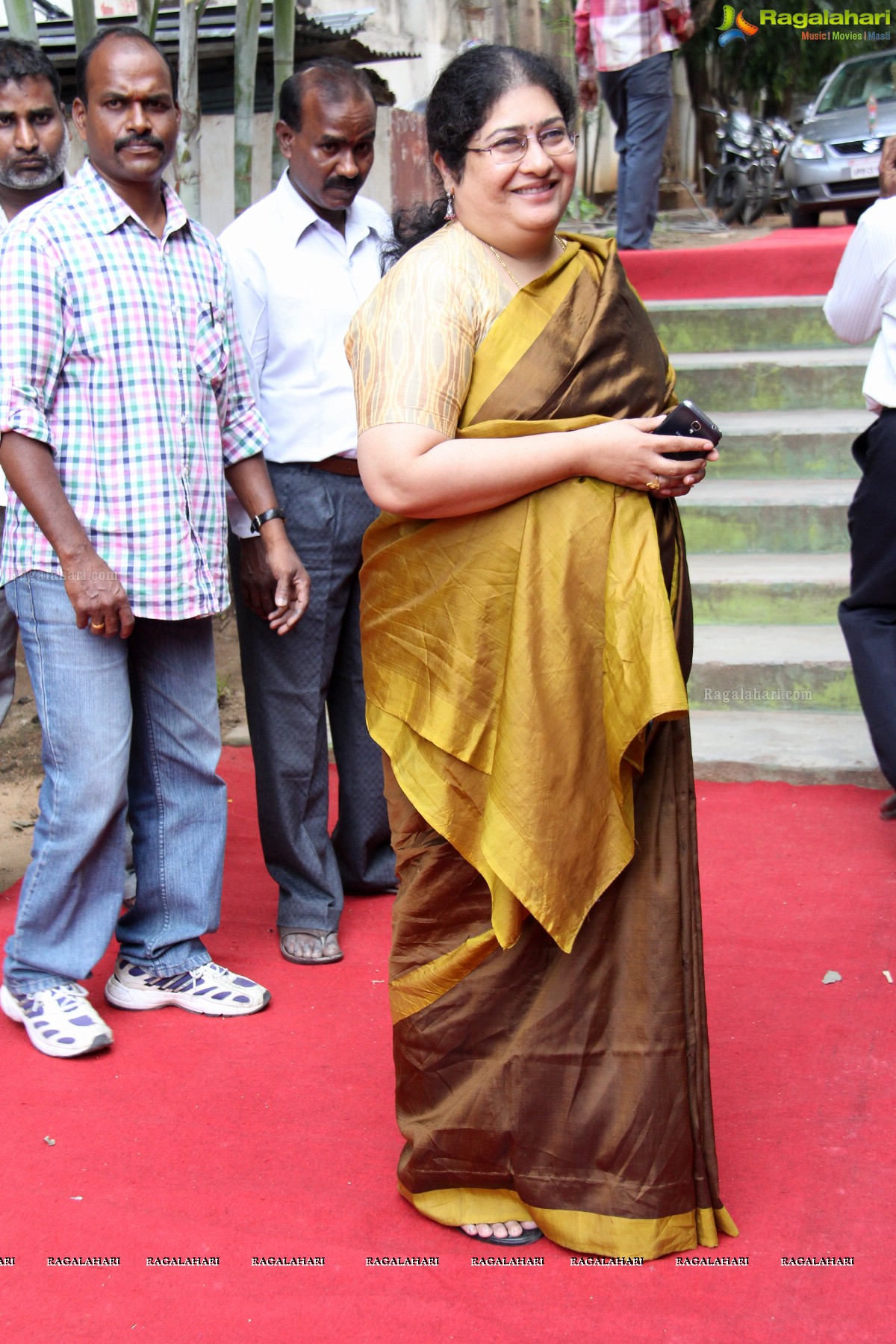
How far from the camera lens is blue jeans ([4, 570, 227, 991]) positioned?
291 cm

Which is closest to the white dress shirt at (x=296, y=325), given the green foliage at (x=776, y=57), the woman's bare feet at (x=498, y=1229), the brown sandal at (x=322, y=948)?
the brown sandal at (x=322, y=948)

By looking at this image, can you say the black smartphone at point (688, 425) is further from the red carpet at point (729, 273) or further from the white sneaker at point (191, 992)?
the red carpet at point (729, 273)

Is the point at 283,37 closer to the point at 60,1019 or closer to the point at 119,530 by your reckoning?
the point at 119,530

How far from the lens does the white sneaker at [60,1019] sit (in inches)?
115

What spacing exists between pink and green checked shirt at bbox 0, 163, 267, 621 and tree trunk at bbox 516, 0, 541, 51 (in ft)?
21.6

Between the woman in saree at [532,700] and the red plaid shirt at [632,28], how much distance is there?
587 centimetres

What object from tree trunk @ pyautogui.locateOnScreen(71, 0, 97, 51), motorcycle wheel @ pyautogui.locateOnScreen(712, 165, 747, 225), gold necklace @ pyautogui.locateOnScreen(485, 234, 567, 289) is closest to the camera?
gold necklace @ pyautogui.locateOnScreen(485, 234, 567, 289)

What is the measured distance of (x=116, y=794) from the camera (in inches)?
117

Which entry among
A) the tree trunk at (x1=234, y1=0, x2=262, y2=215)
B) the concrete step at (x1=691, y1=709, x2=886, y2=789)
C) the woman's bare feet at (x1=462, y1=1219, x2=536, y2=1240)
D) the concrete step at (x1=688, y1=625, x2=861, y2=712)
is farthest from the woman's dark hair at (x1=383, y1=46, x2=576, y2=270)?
the tree trunk at (x1=234, y1=0, x2=262, y2=215)

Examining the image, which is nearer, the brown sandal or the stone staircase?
the brown sandal

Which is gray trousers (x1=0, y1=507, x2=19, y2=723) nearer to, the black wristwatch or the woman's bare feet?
the black wristwatch

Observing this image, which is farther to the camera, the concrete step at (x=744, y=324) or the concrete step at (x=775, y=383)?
the concrete step at (x=744, y=324)

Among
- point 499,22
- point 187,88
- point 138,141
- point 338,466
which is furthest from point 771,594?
point 499,22

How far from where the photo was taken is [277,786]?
11.5 ft
